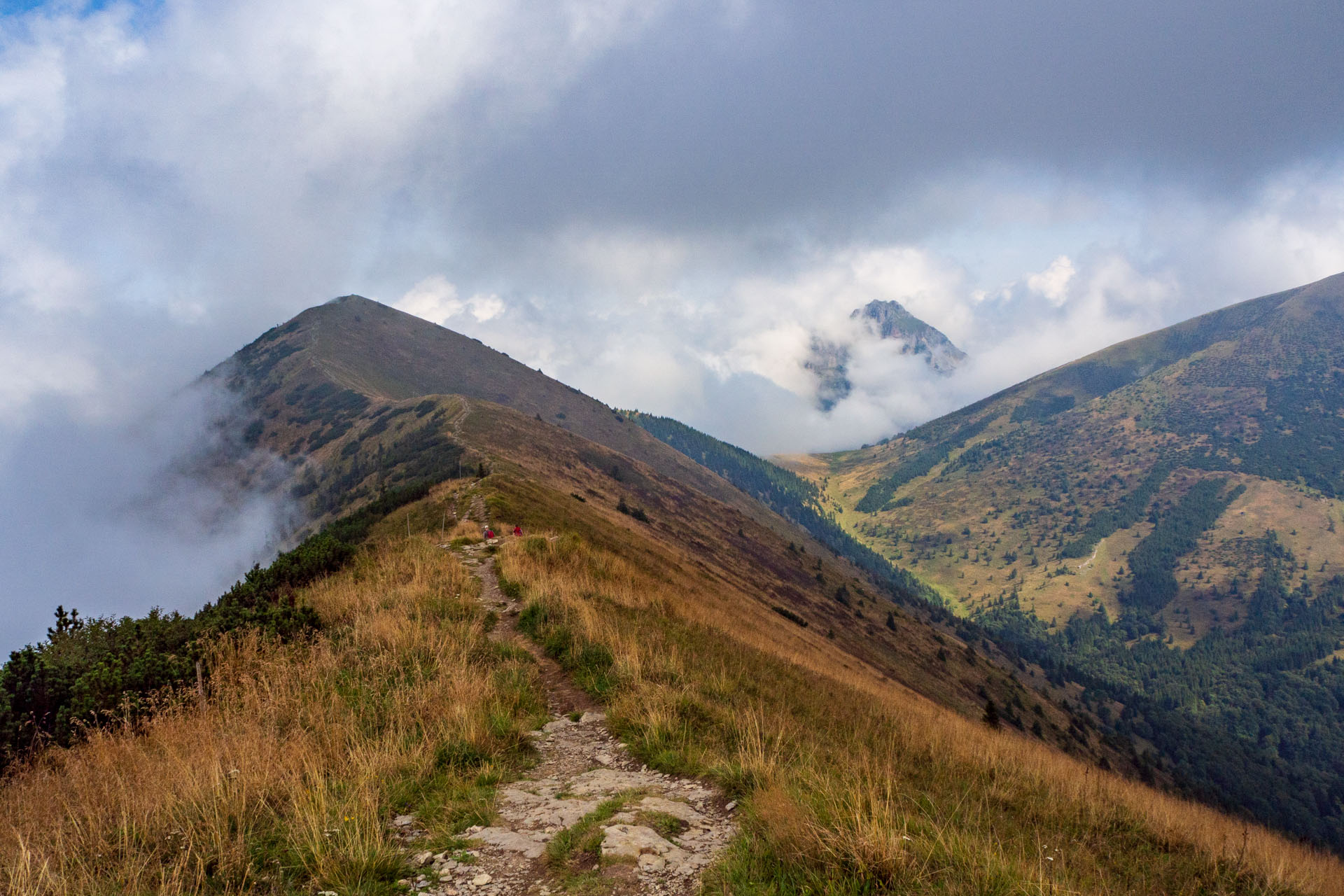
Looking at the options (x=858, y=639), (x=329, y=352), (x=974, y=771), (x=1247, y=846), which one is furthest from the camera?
(x=329, y=352)

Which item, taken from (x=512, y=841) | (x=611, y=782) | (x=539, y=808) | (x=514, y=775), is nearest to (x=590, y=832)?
(x=512, y=841)

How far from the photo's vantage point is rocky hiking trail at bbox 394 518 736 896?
4730 millimetres

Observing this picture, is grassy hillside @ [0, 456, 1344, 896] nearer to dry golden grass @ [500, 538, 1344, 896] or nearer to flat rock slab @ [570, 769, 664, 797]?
dry golden grass @ [500, 538, 1344, 896]

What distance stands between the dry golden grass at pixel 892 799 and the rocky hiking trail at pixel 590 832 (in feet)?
1.18

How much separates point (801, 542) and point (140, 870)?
174291mm

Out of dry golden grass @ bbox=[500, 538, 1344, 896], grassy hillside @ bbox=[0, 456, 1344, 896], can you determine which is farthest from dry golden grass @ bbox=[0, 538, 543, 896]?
dry golden grass @ bbox=[500, 538, 1344, 896]

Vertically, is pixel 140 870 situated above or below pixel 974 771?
above

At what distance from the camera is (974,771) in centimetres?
855

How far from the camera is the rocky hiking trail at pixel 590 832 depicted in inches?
186

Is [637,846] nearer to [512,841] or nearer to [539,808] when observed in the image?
[512,841]

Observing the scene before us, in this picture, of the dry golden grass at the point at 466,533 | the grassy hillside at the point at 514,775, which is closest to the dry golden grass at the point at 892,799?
the grassy hillside at the point at 514,775

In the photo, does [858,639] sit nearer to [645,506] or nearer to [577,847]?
[645,506]

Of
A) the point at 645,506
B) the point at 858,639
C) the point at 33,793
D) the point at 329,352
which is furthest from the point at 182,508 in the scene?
the point at 33,793

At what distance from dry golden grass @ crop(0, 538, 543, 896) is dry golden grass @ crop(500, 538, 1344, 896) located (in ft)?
7.17
